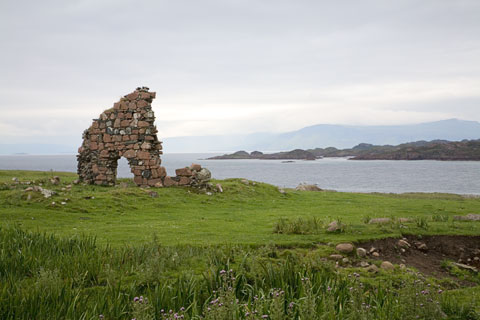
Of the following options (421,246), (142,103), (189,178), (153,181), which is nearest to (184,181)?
(189,178)

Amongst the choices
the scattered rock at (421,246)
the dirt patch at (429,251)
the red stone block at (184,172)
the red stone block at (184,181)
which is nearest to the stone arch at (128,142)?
the red stone block at (184,172)

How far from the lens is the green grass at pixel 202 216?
11.7 meters

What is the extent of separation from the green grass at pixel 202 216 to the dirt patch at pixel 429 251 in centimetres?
43

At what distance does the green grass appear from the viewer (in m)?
11.7

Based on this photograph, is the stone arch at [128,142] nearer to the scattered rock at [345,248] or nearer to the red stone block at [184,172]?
the red stone block at [184,172]

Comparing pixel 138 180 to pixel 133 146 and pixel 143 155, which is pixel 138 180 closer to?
pixel 143 155

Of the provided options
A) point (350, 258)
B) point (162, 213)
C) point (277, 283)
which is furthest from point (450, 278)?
point (162, 213)

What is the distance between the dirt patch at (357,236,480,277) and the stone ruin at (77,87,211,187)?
1408cm

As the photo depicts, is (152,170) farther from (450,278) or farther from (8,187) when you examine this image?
(450,278)

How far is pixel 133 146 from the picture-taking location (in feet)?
79.0

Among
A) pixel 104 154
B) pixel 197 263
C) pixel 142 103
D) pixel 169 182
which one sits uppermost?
pixel 142 103

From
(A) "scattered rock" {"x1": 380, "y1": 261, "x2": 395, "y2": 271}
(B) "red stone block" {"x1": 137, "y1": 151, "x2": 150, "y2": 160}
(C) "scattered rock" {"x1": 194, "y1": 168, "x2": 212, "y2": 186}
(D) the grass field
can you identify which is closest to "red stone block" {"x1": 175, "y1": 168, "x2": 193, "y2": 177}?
(C) "scattered rock" {"x1": 194, "y1": 168, "x2": 212, "y2": 186}

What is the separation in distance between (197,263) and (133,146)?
17.1 meters

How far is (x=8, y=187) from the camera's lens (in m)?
19.4
